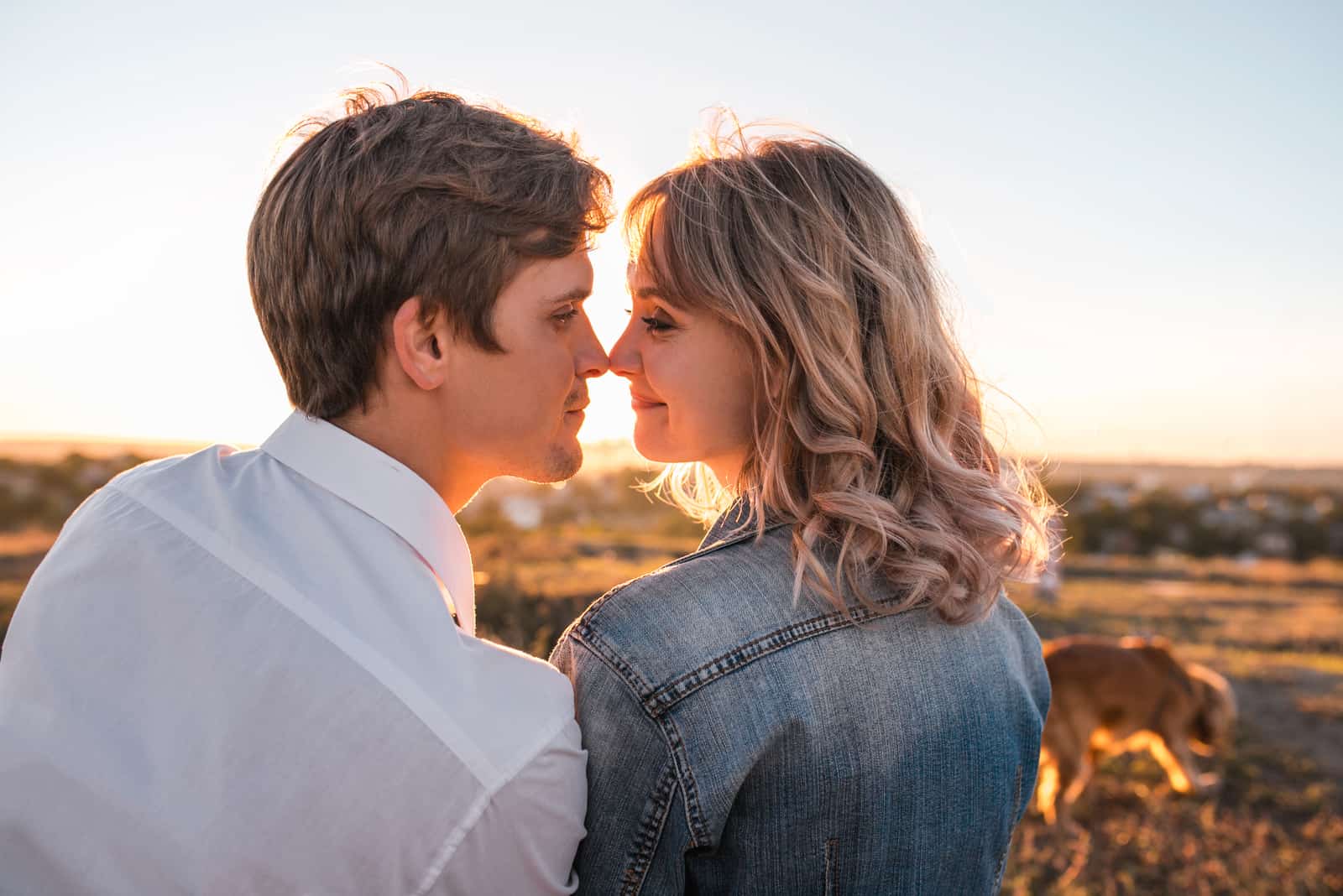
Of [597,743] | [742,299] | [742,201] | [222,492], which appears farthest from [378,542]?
[742,201]

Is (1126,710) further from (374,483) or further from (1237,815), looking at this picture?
(374,483)

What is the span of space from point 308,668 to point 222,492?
37 cm

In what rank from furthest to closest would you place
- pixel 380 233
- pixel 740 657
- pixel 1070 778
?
pixel 1070 778 → pixel 380 233 → pixel 740 657

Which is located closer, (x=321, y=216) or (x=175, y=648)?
(x=175, y=648)

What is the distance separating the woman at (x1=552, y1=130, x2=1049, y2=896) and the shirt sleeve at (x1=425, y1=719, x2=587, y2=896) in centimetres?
6

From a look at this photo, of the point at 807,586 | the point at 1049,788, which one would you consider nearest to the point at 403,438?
the point at 807,586

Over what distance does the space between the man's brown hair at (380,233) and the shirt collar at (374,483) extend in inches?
5.3

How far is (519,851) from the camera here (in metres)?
1.42

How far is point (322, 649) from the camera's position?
1.35m

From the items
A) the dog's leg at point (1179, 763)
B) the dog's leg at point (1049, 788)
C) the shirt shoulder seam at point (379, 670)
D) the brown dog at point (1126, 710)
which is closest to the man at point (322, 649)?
the shirt shoulder seam at point (379, 670)

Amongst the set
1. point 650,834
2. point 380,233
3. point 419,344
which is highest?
point 380,233

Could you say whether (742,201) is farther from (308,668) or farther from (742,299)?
(308,668)

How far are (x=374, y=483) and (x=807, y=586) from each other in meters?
0.74

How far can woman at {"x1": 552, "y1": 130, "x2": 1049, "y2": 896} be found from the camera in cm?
154
